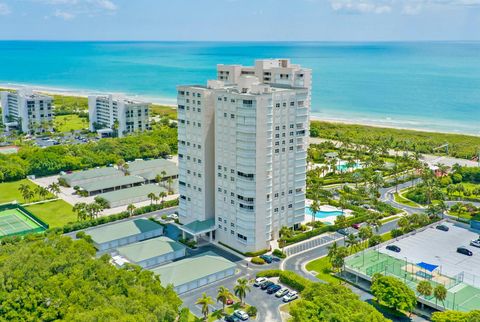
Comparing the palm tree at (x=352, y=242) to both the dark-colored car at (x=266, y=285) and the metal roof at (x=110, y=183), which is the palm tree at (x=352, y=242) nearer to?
the dark-colored car at (x=266, y=285)

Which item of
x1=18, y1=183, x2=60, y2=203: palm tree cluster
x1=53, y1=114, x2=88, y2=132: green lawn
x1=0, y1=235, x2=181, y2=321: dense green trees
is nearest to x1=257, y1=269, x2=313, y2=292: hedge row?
x1=0, y1=235, x2=181, y2=321: dense green trees

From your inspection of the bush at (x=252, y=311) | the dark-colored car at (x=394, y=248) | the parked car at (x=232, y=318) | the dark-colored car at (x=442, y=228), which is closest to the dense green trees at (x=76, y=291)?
the parked car at (x=232, y=318)

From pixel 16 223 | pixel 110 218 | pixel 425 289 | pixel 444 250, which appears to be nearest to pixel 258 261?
pixel 425 289

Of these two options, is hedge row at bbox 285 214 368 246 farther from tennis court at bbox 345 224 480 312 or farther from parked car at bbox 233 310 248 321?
parked car at bbox 233 310 248 321

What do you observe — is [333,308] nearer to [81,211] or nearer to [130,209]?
[130,209]

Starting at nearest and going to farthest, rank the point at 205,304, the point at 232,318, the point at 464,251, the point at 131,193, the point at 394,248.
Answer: the point at 205,304 → the point at 232,318 → the point at 464,251 → the point at 394,248 → the point at 131,193

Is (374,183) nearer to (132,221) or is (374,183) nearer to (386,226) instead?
(386,226)

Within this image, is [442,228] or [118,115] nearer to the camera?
[442,228]
